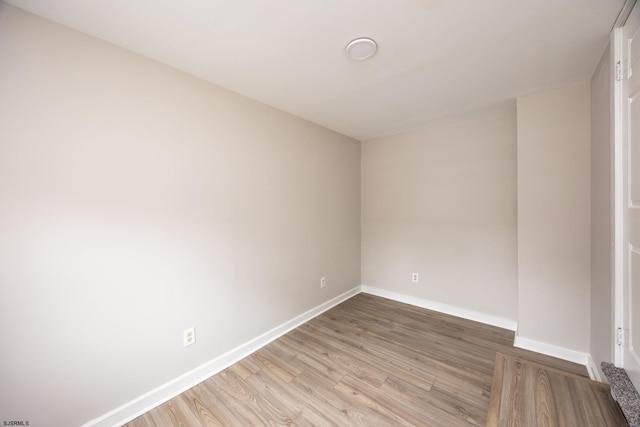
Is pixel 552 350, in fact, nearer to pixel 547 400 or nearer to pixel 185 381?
pixel 547 400

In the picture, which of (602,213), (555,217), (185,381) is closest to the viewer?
(602,213)

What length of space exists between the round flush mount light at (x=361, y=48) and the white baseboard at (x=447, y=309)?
9.37 ft

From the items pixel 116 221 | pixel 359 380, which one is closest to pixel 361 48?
pixel 116 221

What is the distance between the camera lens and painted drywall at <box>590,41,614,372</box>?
1.47m

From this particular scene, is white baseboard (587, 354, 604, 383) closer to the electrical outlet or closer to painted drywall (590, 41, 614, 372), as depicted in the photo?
painted drywall (590, 41, 614, 372)

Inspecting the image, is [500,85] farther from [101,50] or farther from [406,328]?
[101,50]

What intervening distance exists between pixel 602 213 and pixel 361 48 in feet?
6.39

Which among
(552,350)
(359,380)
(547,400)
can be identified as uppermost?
(547,400)

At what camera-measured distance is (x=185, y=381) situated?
1.77 meters

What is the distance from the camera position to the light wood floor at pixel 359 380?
5.00ft

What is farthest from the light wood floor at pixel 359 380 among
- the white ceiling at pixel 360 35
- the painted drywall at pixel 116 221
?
the white ceiling at pixel 360 35

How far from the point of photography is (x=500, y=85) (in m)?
1.96

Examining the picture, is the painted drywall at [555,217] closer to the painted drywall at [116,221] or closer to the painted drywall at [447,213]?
the painted drywall at [447,213]

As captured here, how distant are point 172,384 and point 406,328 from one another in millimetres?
2174
